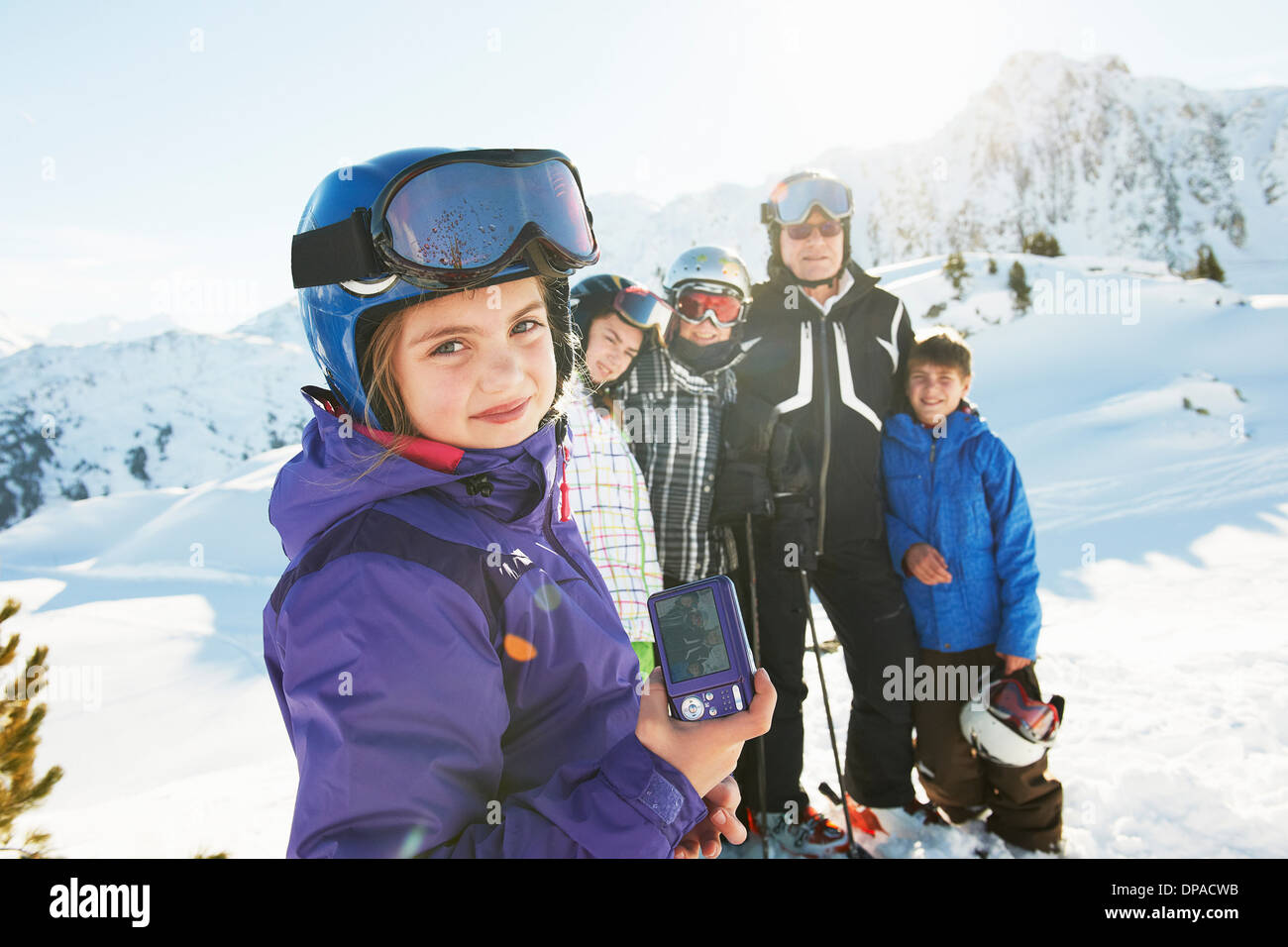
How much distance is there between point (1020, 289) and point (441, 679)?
69.5ft

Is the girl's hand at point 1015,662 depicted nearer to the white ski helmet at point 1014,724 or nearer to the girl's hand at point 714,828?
the white ski helmet at point 1014,724

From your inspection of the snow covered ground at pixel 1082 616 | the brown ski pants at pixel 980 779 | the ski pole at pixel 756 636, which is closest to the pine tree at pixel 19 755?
the snow covered ground at pixel 1082 616

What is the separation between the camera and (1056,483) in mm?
10008

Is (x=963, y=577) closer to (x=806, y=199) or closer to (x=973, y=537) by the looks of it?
(x=973, y=537)

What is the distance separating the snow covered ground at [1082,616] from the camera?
3.65 metres

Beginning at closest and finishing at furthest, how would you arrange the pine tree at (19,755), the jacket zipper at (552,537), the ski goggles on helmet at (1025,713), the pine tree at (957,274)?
the jacket zipper at (552,537)
the pine tree at (19,755)
the ski goggles on helmet at (1025,713)
the pine tree at (957,274)

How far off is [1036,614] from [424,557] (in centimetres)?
309

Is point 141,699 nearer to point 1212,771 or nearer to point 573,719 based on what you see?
point 573,719


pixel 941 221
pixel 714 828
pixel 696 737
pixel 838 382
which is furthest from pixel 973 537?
pixel 941 221

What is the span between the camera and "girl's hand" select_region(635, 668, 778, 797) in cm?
109

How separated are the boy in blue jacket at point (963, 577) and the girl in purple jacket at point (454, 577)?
2.30 metres

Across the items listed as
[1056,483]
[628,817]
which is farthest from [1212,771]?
[1056,483]

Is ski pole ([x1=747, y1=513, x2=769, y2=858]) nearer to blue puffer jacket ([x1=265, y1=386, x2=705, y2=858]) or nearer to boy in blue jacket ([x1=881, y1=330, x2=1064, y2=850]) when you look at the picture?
boy in blue jacket ([x1=881, y1=330, x2=1064, y2=850])
